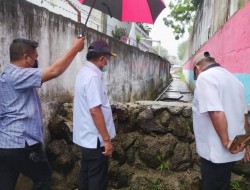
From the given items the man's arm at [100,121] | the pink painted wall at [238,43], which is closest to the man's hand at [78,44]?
the man's arm at [100,121]

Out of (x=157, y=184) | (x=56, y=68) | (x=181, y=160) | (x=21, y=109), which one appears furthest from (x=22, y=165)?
(x=181, y=160)

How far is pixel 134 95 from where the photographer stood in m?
8.63

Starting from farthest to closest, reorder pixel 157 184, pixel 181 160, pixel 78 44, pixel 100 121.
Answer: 1. pixel 181 160
2. pixel 157 184
3. pixel 100 121
4. pixel 78 44

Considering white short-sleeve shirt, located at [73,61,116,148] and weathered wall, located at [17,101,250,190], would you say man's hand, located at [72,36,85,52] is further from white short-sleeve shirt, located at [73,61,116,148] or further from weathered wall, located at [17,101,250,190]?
weathered wall, located at [17,101,250,190]

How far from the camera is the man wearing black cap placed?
9.16 feet

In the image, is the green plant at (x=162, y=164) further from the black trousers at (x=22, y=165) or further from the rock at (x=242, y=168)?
the black trousers at (x=22, y=165)

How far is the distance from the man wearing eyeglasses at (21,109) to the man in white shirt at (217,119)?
1.16 meters

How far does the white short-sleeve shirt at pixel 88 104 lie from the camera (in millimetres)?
2800

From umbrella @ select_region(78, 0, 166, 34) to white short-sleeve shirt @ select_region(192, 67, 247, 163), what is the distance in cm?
111

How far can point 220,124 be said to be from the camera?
2383 mm

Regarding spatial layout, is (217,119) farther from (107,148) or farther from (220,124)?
(107,148)

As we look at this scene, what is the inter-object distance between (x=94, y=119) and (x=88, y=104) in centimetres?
15

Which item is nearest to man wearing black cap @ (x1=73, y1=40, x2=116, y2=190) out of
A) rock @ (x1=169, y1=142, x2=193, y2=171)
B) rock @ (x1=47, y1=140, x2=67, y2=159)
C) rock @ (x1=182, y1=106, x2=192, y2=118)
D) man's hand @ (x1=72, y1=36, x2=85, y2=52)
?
man's hand @ (x1=72, y1=36, x2=85, y2=52)

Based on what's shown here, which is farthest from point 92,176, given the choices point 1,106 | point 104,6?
point 104,6
